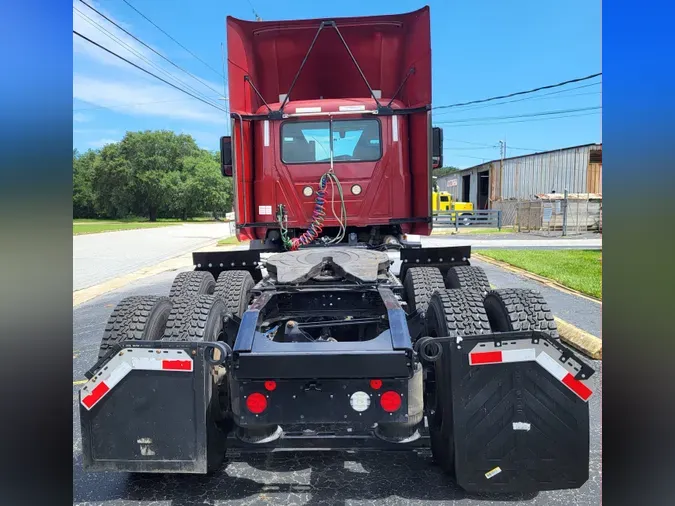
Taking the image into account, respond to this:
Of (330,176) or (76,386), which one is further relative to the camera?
(330,176)

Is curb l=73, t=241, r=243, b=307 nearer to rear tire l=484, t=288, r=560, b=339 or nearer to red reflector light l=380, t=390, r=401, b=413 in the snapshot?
red reflector light l=380, t=390, r=401, b=413

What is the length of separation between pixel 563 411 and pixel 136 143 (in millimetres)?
72619

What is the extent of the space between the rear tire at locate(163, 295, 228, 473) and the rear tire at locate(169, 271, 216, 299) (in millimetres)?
1117

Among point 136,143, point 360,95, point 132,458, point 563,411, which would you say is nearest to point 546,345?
point 563,411

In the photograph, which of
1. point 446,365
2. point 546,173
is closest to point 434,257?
point 446,365

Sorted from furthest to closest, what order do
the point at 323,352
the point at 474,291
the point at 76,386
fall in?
1. the point at 76,386
2. the point at 474,291
3. the point at 323,352

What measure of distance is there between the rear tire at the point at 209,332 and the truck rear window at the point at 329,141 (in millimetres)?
2641

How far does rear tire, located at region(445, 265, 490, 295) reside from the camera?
4391 mm

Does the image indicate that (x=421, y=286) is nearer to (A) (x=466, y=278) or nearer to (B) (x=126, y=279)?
(A) (x=466, y=278)

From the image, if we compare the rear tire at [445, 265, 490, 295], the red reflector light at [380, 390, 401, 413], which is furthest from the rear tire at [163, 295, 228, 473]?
the rear tire at [445, 265, 490, 295]

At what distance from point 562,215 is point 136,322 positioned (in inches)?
1001

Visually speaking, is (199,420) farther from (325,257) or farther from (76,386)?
(76,386)

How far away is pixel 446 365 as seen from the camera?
8.12ft

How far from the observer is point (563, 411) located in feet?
7.71
